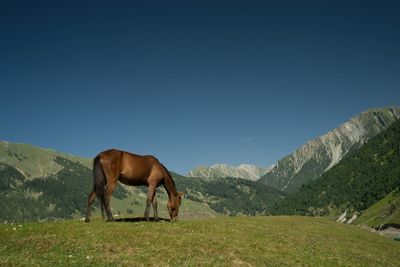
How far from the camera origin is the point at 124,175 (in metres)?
30.2

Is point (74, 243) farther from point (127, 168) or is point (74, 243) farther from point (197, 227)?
point (197, 227)

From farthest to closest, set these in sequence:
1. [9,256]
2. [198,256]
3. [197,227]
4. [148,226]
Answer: [197,227], [148,226], [198,256], [9,256]

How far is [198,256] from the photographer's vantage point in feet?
73.4

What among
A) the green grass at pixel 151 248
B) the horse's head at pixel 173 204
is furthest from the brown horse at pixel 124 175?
the green grass at pixel 151 248

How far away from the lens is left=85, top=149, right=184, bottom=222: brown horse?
28.9 m

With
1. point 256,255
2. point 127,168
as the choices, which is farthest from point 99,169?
point 256,255

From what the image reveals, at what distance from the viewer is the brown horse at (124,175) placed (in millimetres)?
28938

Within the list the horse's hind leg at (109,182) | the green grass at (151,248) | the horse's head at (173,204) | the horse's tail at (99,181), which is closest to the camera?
the green grass at (151,248)

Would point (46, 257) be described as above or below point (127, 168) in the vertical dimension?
below

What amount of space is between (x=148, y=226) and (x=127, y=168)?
468 centimetres

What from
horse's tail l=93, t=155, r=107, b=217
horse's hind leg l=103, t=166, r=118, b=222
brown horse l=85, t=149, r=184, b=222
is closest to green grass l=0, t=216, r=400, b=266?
horse's hind leg l=103, t=166, r=118, b=222

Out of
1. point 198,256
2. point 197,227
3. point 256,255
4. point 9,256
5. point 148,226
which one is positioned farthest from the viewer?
point 197,227

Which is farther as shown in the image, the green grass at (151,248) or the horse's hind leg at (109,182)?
the horse's hind leg at (109,182)

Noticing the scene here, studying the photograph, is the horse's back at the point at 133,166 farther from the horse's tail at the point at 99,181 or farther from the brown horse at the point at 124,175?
the horse's tail at the point at 99,181
